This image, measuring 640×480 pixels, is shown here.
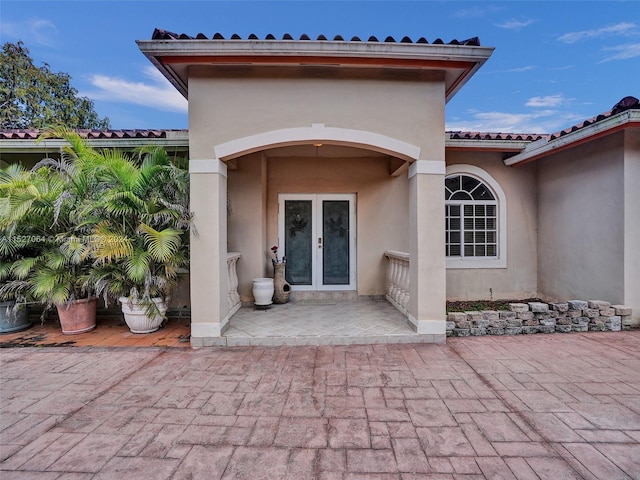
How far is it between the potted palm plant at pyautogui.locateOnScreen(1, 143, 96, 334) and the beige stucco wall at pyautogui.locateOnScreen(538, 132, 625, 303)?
28.5ft

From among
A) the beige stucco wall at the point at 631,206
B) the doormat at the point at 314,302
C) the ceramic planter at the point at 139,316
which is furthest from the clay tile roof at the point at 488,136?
the ceramic planter at the point at 139,316

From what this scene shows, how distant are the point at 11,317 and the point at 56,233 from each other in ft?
5.72

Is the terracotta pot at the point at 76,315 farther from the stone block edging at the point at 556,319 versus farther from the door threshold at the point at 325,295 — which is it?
the stone block edging at the point at 556,319

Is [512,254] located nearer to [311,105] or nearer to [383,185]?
[383,185]

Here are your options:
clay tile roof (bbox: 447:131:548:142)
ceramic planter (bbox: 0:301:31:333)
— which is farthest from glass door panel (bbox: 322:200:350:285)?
ceramic planter (bbox: 0:301:31:333)

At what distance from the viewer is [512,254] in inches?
287

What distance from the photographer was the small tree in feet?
45.9

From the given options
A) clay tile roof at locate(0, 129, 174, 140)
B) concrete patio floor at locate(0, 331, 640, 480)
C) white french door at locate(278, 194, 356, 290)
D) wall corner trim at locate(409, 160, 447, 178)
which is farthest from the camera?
white french door at locate(278, 194, 356, 290)

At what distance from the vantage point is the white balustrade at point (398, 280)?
5.87 meters

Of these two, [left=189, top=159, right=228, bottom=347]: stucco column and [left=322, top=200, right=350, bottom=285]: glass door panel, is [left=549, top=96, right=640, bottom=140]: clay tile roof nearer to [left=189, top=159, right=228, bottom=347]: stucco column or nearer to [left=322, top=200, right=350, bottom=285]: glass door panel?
[left=322, top=200, right=350, bottom=285]: glass door panel

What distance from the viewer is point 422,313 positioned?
15.6 ft

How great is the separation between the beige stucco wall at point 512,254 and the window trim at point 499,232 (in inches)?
3.4

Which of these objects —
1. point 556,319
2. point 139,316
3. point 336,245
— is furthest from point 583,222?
point 139,316

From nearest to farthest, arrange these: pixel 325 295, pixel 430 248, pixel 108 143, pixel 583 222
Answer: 1. pixel 430 248
2. pixel 108 143
3. pixel 583 222
4. pixel 325 295
